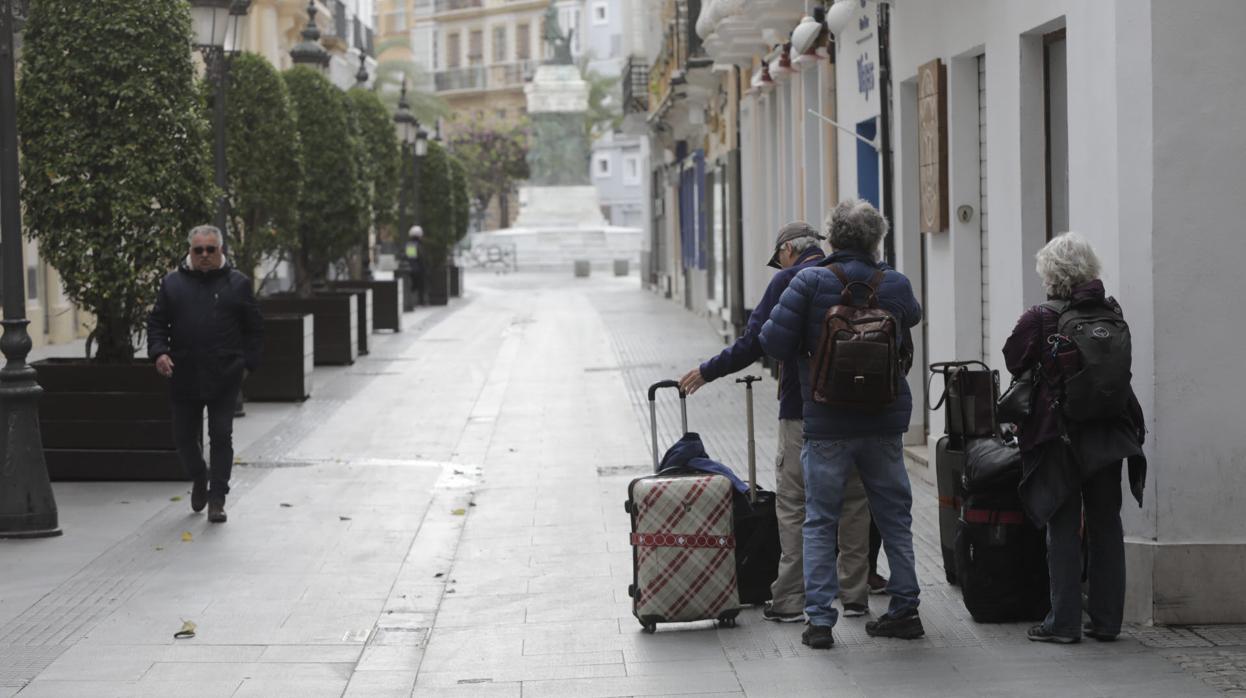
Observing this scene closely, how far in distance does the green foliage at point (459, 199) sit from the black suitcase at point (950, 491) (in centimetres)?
3427

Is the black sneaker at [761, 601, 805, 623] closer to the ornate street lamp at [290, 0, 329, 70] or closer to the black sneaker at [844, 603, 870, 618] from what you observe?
the black sneaker at [844, 603, 870, 618]

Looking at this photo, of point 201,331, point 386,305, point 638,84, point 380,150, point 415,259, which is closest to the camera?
point 201,331

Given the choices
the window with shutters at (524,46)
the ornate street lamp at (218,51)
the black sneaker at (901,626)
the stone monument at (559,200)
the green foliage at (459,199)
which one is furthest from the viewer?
the window with shutters at (524,46)

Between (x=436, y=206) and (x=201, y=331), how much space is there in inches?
1231

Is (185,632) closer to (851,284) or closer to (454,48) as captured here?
(851,284)

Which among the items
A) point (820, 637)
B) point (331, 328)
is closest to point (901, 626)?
point (820, 637)

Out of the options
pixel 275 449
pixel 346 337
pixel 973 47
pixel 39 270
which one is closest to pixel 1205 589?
pixel 973 47

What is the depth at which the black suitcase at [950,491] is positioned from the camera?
8930 millimetres

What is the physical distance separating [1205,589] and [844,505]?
1525mm

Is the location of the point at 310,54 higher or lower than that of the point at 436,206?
higher

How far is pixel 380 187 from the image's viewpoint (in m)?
34.3

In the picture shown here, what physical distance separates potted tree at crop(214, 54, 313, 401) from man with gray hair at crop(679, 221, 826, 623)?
1162cm

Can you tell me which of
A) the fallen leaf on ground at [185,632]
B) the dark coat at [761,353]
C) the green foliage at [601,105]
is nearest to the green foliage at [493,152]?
the green foliage at [601,105]

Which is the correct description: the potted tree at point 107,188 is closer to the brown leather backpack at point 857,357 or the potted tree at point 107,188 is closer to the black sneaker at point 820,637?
the black sneaker at point 820,637
